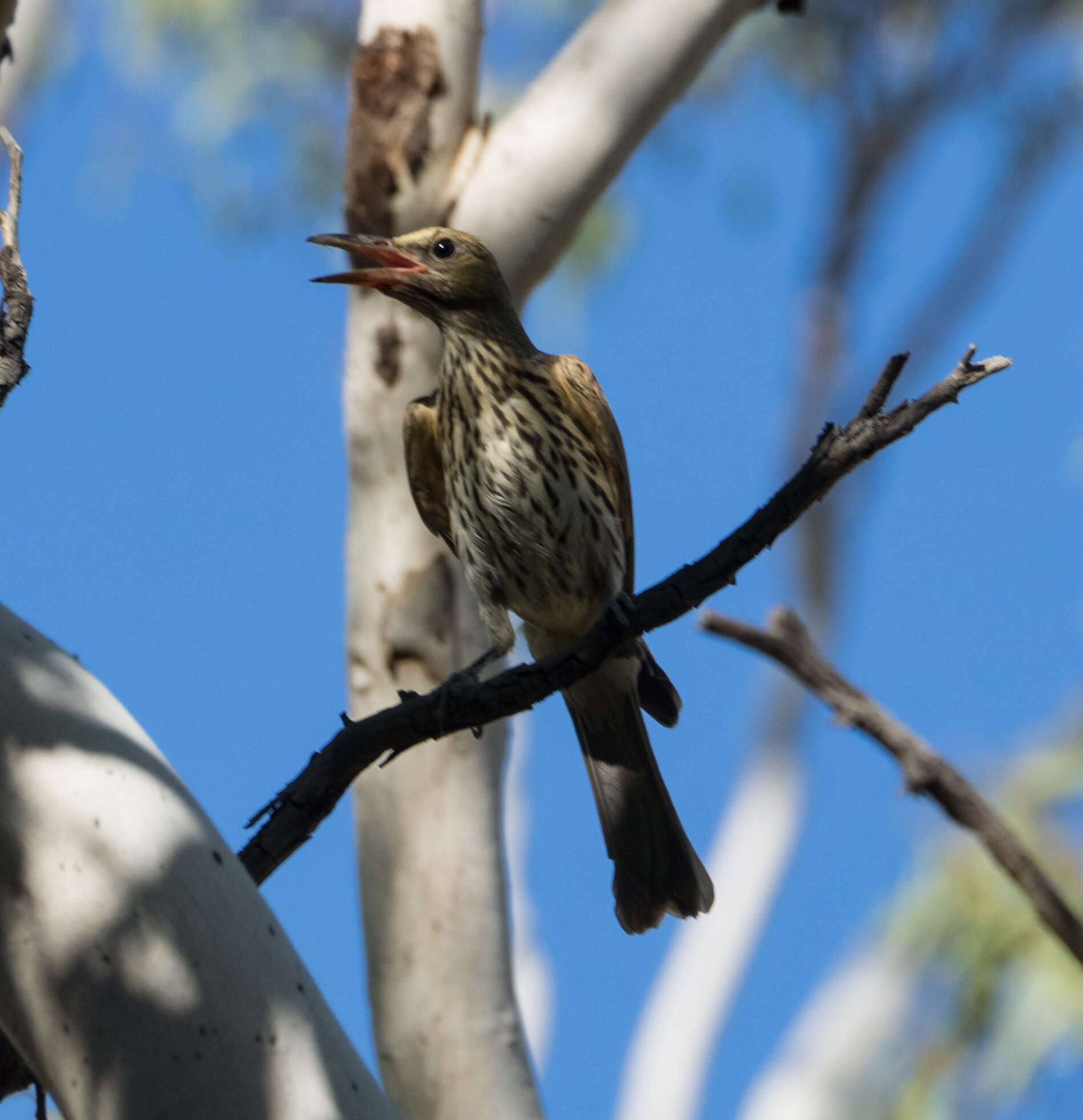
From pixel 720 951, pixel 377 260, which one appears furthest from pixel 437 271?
pixel 720 951

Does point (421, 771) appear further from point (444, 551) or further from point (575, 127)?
point (575, 127)

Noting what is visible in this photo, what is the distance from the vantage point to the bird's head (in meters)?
3.41

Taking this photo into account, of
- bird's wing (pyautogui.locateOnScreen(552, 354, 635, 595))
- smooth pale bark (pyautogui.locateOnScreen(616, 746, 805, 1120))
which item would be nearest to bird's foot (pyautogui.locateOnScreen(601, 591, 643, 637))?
bird's wing (pyautogui.locateOnScreen(552, 354, 635, 595))

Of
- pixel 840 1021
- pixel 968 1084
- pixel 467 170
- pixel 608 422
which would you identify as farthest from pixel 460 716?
pixel 840 1021

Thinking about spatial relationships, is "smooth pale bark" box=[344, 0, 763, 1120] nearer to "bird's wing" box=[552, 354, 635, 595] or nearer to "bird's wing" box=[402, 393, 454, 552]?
"bird's wing" box=[402, 393, 454, 552]

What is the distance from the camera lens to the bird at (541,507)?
3.20 m

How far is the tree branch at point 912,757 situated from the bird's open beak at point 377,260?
1.17 m

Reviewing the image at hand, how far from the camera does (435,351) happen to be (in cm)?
385

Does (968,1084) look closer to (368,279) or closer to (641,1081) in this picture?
(641,1081)

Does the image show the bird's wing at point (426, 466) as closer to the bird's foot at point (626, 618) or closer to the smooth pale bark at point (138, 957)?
the bird's foot at point (626, 618)

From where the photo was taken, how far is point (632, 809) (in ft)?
10.8

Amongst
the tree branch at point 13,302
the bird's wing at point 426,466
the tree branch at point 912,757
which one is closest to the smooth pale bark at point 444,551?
the bird's wing at point 426,466

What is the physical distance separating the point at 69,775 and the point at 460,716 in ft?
2.40

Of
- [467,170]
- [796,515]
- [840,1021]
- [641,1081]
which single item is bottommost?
[641,1081]
